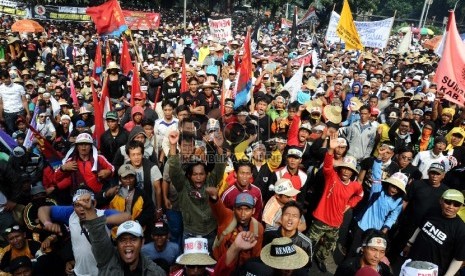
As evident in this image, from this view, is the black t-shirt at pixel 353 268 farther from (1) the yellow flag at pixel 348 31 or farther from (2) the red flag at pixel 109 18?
(1) the yellow flag at pixel 348 31

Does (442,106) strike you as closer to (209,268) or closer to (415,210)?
(415,210)

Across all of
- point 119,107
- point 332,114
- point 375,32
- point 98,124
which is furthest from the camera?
point 375,32

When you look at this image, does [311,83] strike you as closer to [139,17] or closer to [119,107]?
[119,107]

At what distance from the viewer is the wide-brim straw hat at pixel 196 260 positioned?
10.7 feet

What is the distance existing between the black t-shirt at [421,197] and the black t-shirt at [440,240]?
1.51 feet

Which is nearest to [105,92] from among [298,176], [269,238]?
[298,176]

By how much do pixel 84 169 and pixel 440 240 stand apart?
13.4 ft

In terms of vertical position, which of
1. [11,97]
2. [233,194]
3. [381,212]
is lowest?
[381,212]

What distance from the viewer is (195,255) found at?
3.36 m

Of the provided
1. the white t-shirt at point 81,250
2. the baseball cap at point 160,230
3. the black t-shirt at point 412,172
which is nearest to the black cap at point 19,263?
the white t-shirt at point 81,250

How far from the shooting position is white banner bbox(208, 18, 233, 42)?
16.3m

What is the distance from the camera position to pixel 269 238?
381cm

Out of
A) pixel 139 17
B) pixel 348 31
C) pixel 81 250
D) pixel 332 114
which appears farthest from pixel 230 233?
pixel 139 17

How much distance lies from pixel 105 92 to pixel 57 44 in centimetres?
1221
